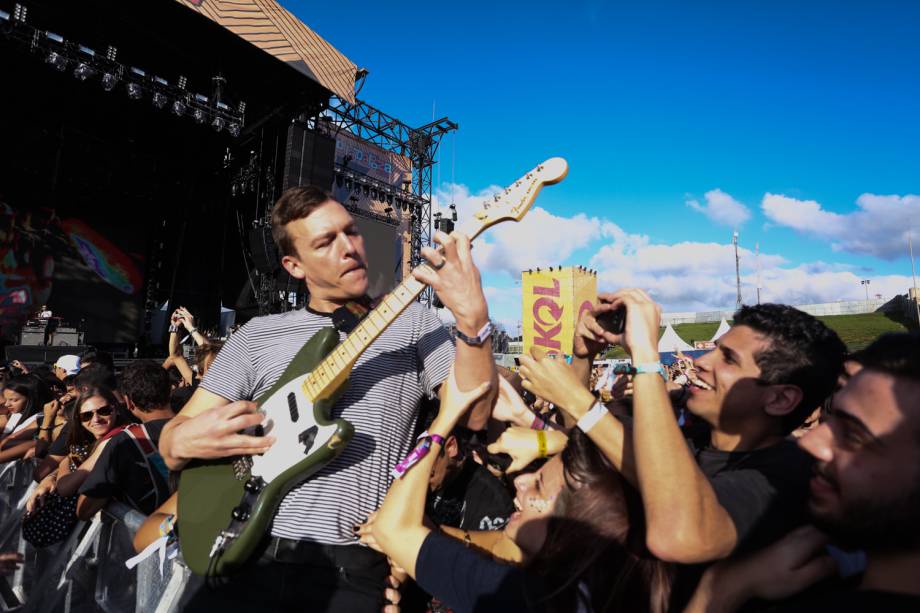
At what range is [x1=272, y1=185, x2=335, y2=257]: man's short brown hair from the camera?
6.57 ft

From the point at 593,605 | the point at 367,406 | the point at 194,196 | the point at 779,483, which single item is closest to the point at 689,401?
the point at 779,483

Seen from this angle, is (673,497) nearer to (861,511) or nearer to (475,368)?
(861,511)

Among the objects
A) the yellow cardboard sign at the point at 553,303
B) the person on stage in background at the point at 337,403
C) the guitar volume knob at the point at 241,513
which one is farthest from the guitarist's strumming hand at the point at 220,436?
the yellow cardboard sign at the point at 553,303

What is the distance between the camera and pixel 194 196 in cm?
1747

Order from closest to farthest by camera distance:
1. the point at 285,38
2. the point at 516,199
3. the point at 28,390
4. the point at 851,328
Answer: the point at 516,199, the point at 28,390, the point at 285,38, the point at 851,328

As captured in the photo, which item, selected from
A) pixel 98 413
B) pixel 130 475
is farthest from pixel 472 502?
pixel 98 413

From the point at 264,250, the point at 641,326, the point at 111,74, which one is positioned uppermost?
the point at 111,74

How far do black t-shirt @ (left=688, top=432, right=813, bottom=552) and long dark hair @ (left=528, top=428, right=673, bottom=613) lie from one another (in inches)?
10.1

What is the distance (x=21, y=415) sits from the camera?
5.39m

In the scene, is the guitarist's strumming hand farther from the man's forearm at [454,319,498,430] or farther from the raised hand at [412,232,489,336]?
the raised hand at [412,232,489,336]

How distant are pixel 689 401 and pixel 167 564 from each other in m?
2.55

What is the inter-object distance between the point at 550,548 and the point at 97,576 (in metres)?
3.14

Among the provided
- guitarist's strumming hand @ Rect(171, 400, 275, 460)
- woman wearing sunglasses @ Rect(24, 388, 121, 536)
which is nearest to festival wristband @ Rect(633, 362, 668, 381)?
guitarist's strumming hand @ Rect(171, 400, 275, 460)

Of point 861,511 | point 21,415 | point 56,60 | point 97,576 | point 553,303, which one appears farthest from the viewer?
point 553,303
